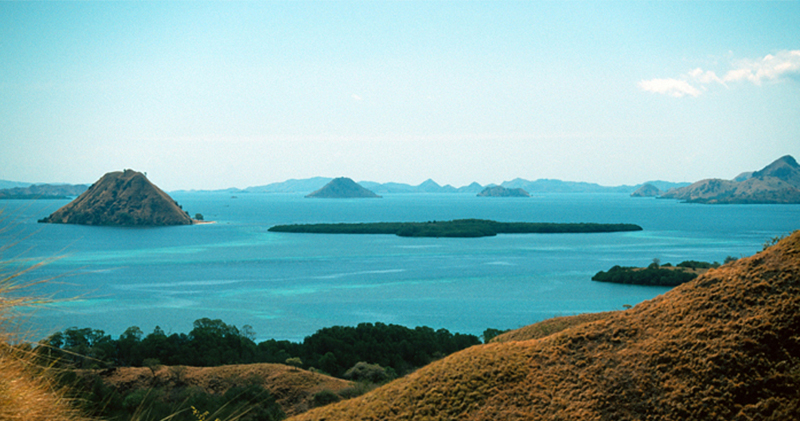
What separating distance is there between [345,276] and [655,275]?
42.6 metres

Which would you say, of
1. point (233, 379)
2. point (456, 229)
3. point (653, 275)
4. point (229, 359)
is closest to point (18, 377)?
point (233, 379)

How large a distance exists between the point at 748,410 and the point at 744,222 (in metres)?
185

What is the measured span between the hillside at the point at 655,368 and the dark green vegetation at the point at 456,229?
126 meters

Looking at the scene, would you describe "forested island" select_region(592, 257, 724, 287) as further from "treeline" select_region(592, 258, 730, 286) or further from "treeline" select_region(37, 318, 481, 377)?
"treeline" select_region(37, 318, 481, 377)

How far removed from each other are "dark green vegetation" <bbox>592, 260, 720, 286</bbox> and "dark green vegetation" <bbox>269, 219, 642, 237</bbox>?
209 feet

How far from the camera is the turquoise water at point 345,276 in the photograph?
183ft

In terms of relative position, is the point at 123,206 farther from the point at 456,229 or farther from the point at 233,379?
the point at 233,379

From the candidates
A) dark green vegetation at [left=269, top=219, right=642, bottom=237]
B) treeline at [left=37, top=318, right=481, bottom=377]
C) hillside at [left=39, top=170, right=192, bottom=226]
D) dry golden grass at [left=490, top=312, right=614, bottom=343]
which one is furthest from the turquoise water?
hillside at [left=39, top=170, right=192, bottom=226]

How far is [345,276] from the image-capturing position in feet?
264

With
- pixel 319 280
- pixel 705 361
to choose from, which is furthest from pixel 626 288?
pixel 705 361

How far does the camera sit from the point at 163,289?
234 feet

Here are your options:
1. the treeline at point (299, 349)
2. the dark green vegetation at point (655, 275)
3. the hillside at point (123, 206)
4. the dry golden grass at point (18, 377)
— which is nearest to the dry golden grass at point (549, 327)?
the treeline at point (299, 349)

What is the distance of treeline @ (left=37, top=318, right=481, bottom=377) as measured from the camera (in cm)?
3161

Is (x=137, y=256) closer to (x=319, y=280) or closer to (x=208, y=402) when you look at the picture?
(x=319, y=280)
